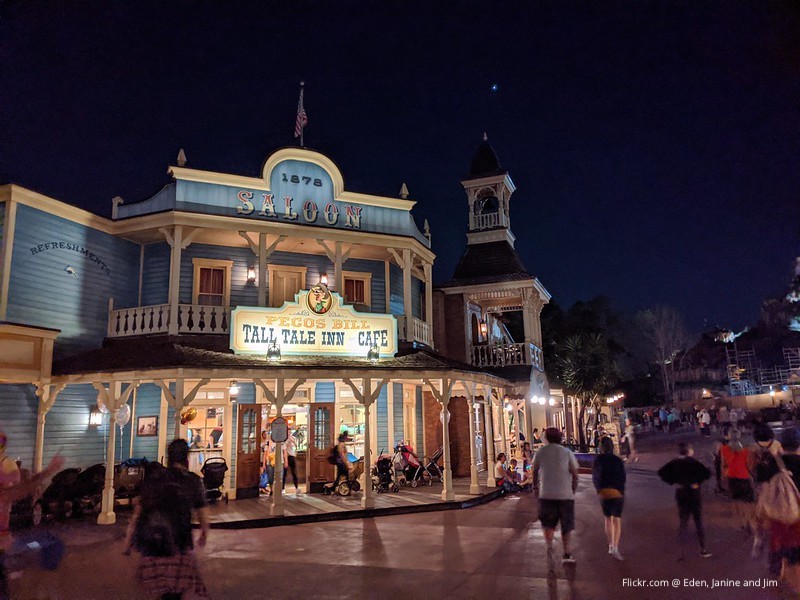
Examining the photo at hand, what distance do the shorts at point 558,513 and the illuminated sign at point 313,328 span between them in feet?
26.1

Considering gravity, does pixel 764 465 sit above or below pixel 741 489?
above

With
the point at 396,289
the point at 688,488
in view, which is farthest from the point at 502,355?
the point at 688,488

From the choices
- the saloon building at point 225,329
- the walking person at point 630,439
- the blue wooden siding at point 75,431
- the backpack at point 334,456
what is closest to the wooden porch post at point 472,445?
the saloon building at point 225,329

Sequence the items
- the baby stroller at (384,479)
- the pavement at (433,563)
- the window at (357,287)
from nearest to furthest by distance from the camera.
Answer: the pavement at (433,563)
the baby stroller at (384,479)
the window at (357,287)

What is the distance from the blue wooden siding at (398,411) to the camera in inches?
661

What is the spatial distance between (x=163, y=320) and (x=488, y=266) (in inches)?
517

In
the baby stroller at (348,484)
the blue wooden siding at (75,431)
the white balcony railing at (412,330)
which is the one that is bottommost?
the baby stroller at (348,484)

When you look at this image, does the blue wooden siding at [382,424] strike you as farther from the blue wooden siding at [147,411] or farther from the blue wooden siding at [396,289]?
the blue wooden siding at [147,411]

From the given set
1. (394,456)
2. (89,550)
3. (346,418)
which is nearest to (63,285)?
(89,550)

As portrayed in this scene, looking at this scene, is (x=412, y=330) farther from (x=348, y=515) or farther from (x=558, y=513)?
(x=558, y=513)

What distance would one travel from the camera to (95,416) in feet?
45.2

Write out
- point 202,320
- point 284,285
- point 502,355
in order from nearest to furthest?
point 202,320, point 284,285, point 502,355

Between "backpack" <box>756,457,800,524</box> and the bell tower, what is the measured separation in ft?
62.0

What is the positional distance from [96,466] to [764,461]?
13237 millimetres
